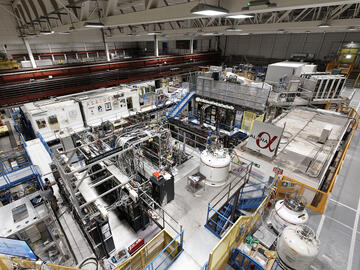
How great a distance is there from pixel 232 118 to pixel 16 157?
1325 centimetres

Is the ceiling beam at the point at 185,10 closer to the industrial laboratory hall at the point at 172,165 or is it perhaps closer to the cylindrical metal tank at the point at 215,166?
the industrial laboratory hall at the point at 172,165

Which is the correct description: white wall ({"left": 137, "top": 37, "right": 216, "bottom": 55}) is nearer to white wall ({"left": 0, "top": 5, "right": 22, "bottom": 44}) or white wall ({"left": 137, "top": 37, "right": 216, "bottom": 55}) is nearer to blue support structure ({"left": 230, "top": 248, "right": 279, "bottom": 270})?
white wall ({"left": 0, "top": 5, "right": 22, "bottom": 44})

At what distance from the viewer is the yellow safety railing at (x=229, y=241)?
4477 millimetres

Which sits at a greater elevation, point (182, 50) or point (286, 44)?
point (286, 44)

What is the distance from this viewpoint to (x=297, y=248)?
466 cm

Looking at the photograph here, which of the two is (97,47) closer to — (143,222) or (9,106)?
(9,106)

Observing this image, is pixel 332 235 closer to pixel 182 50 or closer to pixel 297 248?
pixel 297 248

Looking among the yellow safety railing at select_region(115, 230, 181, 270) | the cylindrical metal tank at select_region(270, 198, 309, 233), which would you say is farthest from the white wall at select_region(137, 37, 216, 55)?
the yellow safety railing at select_region(115, 230, 181, 270)

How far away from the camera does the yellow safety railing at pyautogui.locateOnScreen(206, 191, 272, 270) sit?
448cm

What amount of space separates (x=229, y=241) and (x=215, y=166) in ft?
9.79

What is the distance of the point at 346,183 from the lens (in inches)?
323

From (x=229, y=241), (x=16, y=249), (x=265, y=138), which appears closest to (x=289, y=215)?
(x=229, y=241)

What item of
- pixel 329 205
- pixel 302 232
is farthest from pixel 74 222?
pixel 329 205

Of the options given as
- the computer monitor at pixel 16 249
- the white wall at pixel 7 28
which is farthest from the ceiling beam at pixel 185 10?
the white wall at pixel 7 28
